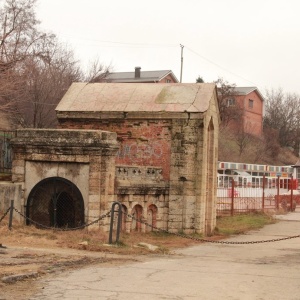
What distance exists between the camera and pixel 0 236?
637 inches

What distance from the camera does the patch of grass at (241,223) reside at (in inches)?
982

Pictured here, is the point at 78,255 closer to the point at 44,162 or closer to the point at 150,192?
the point at 44,162

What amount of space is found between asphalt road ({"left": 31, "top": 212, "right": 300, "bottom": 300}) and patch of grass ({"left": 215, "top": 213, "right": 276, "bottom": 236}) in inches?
326

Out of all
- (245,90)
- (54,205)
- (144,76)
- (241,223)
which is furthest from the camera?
(245,90)

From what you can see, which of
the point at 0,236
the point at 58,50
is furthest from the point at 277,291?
the point at 58,50

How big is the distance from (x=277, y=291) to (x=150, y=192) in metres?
10.2

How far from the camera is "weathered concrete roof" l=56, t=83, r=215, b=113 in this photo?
2131 cm

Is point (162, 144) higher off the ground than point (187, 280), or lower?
higher

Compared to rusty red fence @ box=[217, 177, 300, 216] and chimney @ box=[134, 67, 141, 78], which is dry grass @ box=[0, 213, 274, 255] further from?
chimney @ box=[134, 67, 141, 78]

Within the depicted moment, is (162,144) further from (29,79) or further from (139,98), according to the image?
(29,79)

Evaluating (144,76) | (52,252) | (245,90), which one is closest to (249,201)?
(52,252)

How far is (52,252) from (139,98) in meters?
8.86

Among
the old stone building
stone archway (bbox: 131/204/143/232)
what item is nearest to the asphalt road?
stone archway (bbox: 131/204/143/232)

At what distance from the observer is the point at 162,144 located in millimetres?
21250
